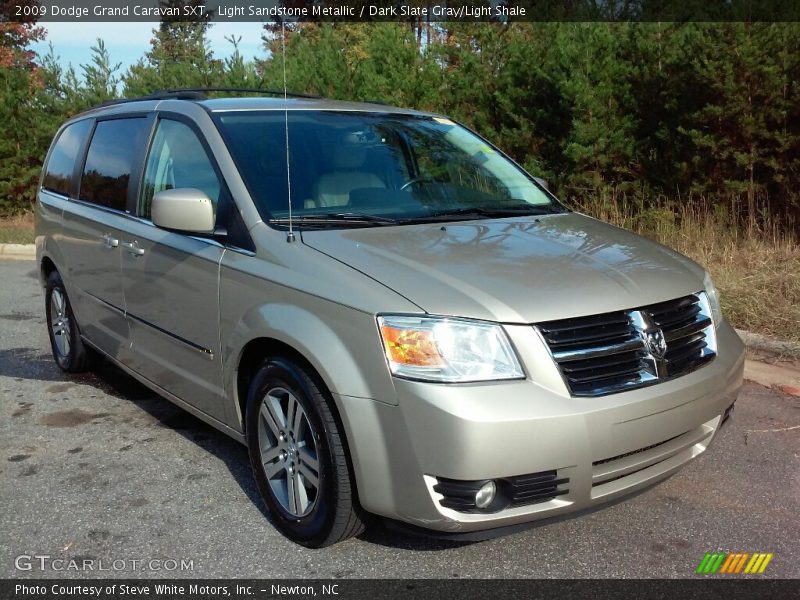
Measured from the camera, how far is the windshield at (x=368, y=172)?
3.67 metres

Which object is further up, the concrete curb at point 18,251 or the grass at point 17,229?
the grass at point 17,229

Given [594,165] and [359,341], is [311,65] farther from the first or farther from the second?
[359,341]

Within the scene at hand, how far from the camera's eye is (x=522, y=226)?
3736 millimetres

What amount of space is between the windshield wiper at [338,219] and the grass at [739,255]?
3.57 metres

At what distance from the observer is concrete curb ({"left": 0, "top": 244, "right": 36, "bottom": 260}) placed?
459 inches

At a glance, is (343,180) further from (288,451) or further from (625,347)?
(625,347)

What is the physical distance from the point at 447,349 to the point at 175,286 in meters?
1.68

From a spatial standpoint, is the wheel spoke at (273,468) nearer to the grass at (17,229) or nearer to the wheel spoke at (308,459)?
the wheel spoke at (308,459)

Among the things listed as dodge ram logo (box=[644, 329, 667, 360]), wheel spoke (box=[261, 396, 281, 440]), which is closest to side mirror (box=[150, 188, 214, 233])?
wheel spoke (box=[261, 396, 281, 440])

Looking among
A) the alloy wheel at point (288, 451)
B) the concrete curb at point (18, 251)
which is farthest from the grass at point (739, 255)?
the concrete curb at point (18, 251)

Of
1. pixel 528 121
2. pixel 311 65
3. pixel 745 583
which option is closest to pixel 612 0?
pixel 528 121

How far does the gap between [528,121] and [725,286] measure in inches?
175

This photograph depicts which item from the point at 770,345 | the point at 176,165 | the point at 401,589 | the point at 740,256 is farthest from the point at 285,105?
the point at 740,256

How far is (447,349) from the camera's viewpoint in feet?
9.02
